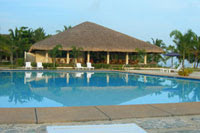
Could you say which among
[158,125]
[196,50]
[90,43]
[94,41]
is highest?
[94,41]

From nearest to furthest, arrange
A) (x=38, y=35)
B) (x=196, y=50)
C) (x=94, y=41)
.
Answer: (x=94, y=41) < (x=196, y=50) < (x=38, y=35)

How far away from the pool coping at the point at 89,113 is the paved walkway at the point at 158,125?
0.38 ft

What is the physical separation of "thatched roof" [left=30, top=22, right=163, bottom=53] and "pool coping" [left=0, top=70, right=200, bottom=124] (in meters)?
18.5

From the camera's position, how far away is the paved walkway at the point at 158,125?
10.6 ft

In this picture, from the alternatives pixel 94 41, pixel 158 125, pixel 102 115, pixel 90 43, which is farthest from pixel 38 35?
pixel 158 125

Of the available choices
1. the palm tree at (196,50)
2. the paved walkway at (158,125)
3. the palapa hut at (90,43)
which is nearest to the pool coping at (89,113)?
the paved walkway at (158,125)

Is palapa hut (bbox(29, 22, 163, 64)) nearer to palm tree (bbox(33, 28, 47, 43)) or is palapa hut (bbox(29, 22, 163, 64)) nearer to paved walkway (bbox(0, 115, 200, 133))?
palm tree (bbox(33, 28, 47, 43))

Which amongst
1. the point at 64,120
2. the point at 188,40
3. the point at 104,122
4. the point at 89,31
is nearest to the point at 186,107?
the point at 104,122

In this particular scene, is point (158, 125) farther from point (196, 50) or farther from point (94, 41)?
point (196, 50)

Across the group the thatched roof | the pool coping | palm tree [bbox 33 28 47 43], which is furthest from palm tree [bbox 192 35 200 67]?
the pool coping

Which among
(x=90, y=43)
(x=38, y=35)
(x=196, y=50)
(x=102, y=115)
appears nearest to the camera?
(x=102, y=115)

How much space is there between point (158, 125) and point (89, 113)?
1.17m

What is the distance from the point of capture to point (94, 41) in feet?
80.1

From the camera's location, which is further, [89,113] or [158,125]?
[89,113]
